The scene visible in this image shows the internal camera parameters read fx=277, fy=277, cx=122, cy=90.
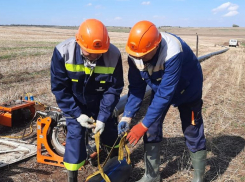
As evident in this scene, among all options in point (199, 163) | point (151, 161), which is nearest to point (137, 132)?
point (151, 161)

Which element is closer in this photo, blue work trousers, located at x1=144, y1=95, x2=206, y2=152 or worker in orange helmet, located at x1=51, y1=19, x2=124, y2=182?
worker in orange helmet, located at x1=51, y1=19, x2=124, y2=182

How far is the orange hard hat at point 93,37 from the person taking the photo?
2.94 metres

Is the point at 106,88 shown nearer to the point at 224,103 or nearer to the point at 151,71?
the point at 151,71

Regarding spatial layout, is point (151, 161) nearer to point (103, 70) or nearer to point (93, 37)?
point (103, 70)

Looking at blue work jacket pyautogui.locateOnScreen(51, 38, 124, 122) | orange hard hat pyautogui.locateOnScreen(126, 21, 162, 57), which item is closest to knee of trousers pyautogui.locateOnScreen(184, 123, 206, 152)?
blue work jacket pyautogui.locateOnScreen(51, 38, 124, 122)

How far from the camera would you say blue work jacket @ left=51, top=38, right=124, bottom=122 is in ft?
10.0

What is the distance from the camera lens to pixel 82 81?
320 centimetres

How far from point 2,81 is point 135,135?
6.98 m

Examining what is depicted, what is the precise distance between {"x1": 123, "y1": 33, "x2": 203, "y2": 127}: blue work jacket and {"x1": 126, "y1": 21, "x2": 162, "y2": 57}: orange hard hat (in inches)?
5.0

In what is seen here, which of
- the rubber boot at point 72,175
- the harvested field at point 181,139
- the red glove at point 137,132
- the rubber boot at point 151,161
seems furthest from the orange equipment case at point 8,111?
the red glove at point 137,132

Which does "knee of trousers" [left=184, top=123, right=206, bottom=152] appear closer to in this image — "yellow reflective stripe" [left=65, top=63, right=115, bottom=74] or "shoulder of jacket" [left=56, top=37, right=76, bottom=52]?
"yellow reflective stripe" [left=65, top=63, right=115, bottom=74]

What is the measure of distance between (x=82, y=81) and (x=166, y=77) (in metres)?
0.97

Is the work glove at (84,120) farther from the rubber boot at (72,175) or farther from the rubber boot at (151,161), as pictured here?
the rubber boot at (151,161)

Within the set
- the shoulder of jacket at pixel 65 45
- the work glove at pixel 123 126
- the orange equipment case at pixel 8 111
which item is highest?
the shoulder of jacket at pixel 65 45
